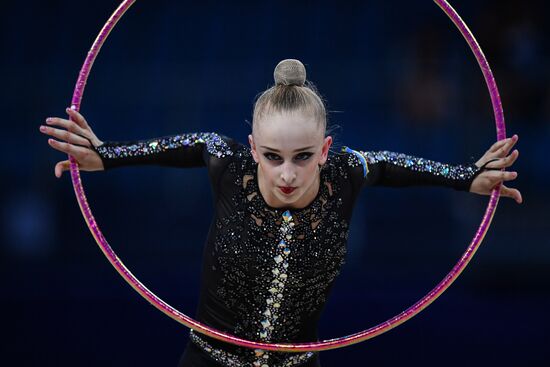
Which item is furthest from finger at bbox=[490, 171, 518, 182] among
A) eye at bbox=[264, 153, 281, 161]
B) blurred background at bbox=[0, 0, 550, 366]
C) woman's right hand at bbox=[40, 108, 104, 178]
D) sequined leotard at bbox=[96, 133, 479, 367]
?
blurred background at bbox=[0, 0, 550, 366]

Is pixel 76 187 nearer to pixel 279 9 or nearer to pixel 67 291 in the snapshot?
pixel 67 291

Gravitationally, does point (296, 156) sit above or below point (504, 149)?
below

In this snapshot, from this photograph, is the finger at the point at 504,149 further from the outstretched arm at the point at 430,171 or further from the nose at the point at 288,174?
the nose at the point at 288,174

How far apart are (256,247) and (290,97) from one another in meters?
0.41

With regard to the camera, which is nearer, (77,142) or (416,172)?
(77,142)

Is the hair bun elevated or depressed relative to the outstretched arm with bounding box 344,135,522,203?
elevated

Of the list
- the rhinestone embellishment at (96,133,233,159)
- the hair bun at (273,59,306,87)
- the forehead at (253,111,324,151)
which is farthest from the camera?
the rhinestone embellishment at (96,133,233,159)

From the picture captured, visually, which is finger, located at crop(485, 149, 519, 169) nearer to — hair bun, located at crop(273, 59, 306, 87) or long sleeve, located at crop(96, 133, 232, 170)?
hair bun, located at crop(273, 59, 306, 87)

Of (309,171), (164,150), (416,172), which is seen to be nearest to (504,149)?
(416,172)

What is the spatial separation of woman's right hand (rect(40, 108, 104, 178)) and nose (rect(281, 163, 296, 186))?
0.53 m

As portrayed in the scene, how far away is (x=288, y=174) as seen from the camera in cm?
223

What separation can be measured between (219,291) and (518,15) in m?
2.48

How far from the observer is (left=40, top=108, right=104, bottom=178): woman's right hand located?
2369mm

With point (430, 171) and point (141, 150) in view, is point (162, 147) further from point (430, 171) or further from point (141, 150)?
point (430, 171)
